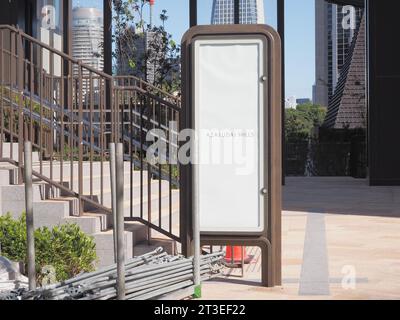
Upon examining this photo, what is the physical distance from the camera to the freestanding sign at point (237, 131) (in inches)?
247

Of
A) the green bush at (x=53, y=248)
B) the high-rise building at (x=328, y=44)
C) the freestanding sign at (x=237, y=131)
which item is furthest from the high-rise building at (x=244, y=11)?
the high-rise building at (x=328, y=44)

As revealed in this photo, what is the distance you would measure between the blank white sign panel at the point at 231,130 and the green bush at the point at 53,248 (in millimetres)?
1087

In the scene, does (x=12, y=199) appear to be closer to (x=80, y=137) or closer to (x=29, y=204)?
(x=80, y=137)

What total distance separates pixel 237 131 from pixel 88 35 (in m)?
14.2

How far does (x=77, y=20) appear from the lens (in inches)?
766

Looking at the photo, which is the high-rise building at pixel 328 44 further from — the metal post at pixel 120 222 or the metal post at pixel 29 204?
the metal post at pixel 29 204

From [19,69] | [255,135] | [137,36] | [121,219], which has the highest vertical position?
[137,36]

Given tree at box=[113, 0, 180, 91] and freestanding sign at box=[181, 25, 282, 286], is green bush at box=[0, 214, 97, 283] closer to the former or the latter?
freestanding sign at box=[181, 25, 282, 286]

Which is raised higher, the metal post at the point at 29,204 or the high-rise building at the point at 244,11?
the high-rise building at the point at 244,11

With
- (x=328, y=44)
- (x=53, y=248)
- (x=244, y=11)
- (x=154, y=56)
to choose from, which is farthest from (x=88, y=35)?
(x=328, y=44)
